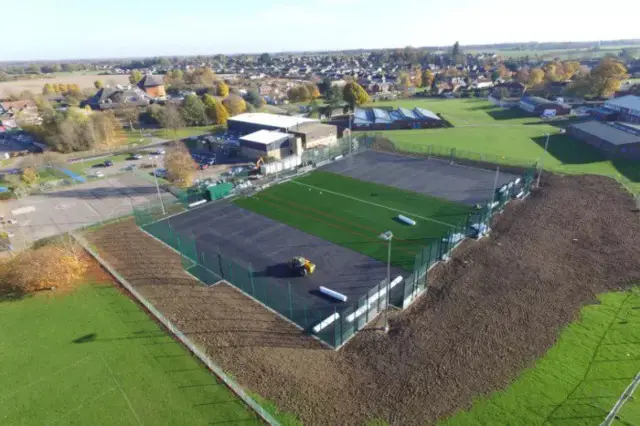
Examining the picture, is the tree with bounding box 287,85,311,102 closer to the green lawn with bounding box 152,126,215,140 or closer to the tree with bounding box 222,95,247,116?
the tree with bounding box 222,95,247,116

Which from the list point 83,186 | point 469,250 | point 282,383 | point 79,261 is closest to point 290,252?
point 282,383

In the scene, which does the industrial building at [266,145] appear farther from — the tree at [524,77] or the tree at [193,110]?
the tree at [524,77]

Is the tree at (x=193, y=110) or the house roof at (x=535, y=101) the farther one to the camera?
the house roof at (x=535, y=101)

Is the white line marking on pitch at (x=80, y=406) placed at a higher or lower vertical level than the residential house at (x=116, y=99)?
lower

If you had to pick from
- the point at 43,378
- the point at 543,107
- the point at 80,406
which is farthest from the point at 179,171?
the point at 543,107

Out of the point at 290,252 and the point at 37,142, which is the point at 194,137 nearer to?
the point at 37,142

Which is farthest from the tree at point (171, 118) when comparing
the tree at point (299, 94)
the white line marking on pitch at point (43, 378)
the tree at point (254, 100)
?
the white line marking on pitch at point (43, 378)

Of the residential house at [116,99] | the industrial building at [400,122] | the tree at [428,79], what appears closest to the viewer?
the industrial building at [400,122]

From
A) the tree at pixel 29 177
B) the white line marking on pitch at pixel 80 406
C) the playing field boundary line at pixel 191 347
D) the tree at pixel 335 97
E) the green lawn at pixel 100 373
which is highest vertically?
the tree at pixel 335 97

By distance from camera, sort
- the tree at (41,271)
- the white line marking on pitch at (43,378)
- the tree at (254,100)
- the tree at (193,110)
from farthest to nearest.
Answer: the tree at (254,100)
the tree at (193,110)
the tree at (41,271)
the white line marking on pitch at (43,378)
